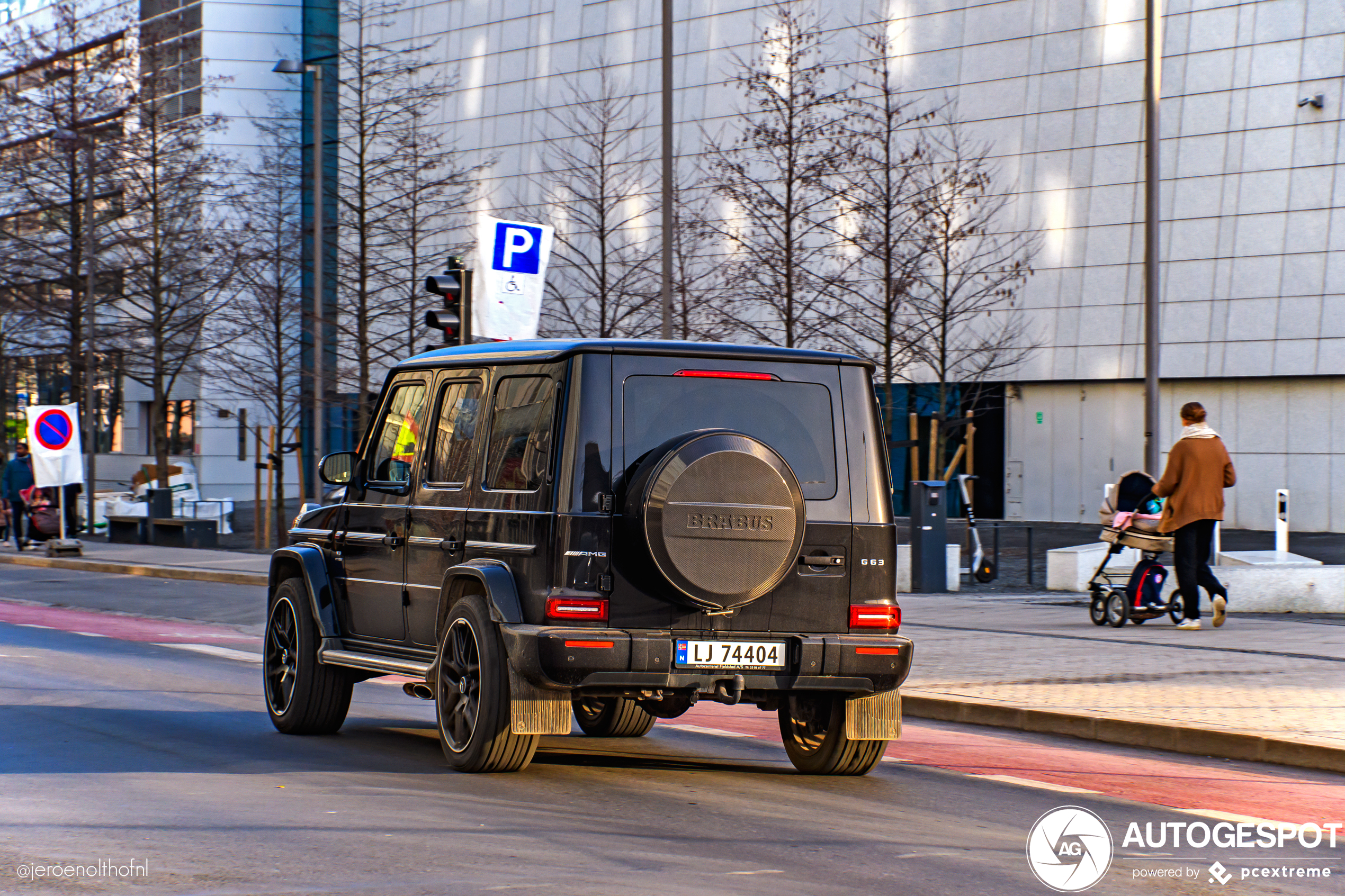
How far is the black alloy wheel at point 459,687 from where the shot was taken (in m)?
6.98

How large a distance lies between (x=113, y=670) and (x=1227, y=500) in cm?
2641

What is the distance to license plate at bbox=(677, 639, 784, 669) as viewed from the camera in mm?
6730

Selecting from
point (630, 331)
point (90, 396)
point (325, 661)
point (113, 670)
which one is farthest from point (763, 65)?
point (325, 661)

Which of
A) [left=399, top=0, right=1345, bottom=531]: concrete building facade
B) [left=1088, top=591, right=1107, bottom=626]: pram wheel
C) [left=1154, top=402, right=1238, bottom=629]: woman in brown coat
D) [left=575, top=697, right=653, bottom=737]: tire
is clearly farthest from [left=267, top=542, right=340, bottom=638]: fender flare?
[left=399, top=0, right=1345, bottom=531]: concrete building facade

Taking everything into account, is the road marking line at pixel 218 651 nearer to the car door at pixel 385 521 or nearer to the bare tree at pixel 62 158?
the car door at pixel 385 521

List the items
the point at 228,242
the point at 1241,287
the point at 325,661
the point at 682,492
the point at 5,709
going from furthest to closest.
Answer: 1. the point at 228,242
2. the point at 1241,287
3. the point at 5,709
4. the point at 325,661
5. the point at 682,492

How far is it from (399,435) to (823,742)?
106 inches

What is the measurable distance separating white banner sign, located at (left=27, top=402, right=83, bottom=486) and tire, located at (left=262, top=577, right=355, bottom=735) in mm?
19917

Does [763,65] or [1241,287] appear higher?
[763,65]

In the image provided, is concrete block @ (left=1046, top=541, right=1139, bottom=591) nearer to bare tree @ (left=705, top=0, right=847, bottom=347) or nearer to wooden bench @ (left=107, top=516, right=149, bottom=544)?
bare tree @ (left=705, top=0, right=847, bottom=347)

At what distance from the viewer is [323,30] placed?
171ft

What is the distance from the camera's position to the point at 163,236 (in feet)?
111

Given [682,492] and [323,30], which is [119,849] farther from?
[323,30]

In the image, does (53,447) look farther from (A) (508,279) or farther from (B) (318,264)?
(A) (508,279)
